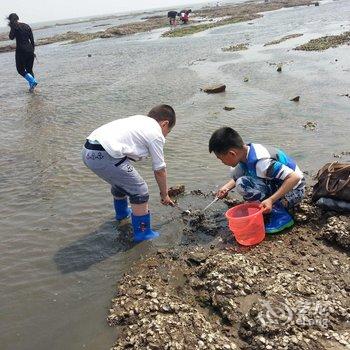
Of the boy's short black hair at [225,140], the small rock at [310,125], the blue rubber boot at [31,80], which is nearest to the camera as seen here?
the boy's short black hair at [225,140]

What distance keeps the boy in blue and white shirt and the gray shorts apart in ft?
3.31

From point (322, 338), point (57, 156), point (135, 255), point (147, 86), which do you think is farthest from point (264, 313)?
point (147, 86)

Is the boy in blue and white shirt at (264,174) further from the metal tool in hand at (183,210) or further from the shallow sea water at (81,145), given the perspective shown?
the shallow sea water at (81,145)

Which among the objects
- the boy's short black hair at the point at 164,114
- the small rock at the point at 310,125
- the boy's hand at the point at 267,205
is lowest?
the small rock at the point at 310,125

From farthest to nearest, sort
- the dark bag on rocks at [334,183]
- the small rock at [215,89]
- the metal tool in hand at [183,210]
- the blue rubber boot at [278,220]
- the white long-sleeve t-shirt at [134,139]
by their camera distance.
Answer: the small rock at [215,89], the metal tool in hand at [183,210], the blue rubber boot at [278,220], the dark bag on rocks at [334,183], the white long-sleeve t-shirt at [134,139]

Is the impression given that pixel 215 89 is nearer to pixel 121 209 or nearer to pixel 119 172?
pixel 121 209

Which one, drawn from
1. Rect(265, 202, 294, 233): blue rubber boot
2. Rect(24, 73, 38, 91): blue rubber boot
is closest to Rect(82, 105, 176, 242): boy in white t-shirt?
Rect(265, 202, 294, 233): blue rubber boot

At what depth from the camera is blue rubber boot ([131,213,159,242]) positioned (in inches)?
206

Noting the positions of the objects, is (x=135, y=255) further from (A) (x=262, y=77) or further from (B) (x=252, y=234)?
(A) (x=262, y=77)

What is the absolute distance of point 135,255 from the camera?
504 cm

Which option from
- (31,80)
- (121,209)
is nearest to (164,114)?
(121,209)

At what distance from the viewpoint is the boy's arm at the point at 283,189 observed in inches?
191

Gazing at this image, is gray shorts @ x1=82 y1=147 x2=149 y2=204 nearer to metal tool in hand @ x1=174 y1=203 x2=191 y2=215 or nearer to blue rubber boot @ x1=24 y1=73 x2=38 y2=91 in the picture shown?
metal tool in hand @ x1=174 y1=203 x2=191 y2=215

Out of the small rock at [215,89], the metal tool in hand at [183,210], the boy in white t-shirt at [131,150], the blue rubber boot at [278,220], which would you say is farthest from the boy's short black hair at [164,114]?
the small rock at [215,89]
